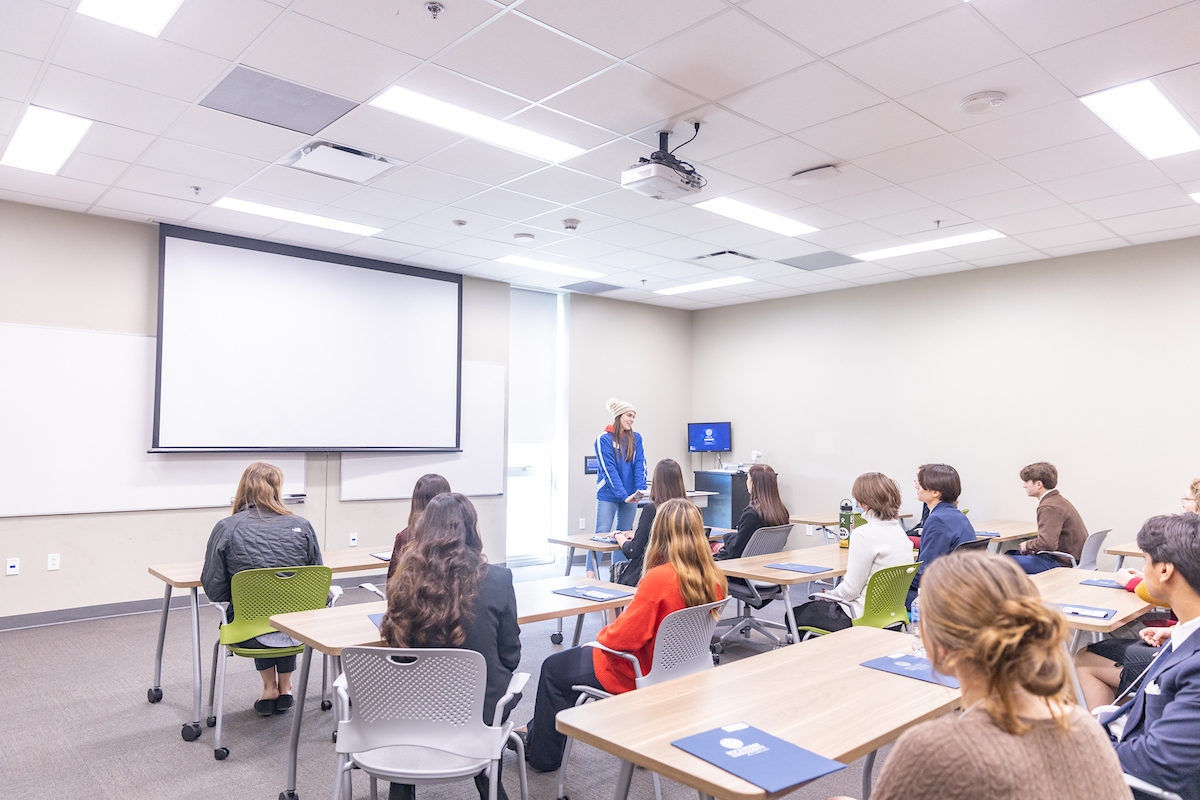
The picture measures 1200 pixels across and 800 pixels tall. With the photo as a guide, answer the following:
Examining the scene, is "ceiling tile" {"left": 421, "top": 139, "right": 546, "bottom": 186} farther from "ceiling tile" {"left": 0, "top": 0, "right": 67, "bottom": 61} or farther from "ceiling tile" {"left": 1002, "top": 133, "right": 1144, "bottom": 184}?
"ceiling tile" {"left": 1002, "top": 133, "right": 1144, "bottom": 184}

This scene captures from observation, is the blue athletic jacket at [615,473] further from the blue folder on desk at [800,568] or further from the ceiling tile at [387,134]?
the ceiling tile at [387,134]

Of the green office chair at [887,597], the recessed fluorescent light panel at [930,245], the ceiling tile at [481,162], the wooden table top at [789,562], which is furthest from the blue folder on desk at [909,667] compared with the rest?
the recessed fluorescent light panel at [930,245]

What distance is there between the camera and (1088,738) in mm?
1144

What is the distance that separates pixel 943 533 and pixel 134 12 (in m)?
4.41

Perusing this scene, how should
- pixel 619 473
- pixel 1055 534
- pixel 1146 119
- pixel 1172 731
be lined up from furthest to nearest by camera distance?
pixel 619 473 → pixel 1055 534 → pixel 1146 119 → pixel 1172 731

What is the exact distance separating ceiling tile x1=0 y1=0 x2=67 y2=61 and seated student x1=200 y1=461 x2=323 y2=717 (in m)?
2.03

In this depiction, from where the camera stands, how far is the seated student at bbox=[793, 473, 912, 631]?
3740 mm

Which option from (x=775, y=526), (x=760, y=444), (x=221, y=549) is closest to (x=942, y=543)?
(x=775, y=526)

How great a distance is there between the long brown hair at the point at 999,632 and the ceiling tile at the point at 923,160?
3.63 meters

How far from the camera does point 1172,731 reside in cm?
168

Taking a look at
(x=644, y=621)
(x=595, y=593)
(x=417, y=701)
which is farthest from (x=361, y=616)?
(x=644, y=621)

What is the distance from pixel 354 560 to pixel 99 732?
1342 mm

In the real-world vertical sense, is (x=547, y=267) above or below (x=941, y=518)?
above

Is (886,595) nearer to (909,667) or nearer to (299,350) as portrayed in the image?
(909,667)
